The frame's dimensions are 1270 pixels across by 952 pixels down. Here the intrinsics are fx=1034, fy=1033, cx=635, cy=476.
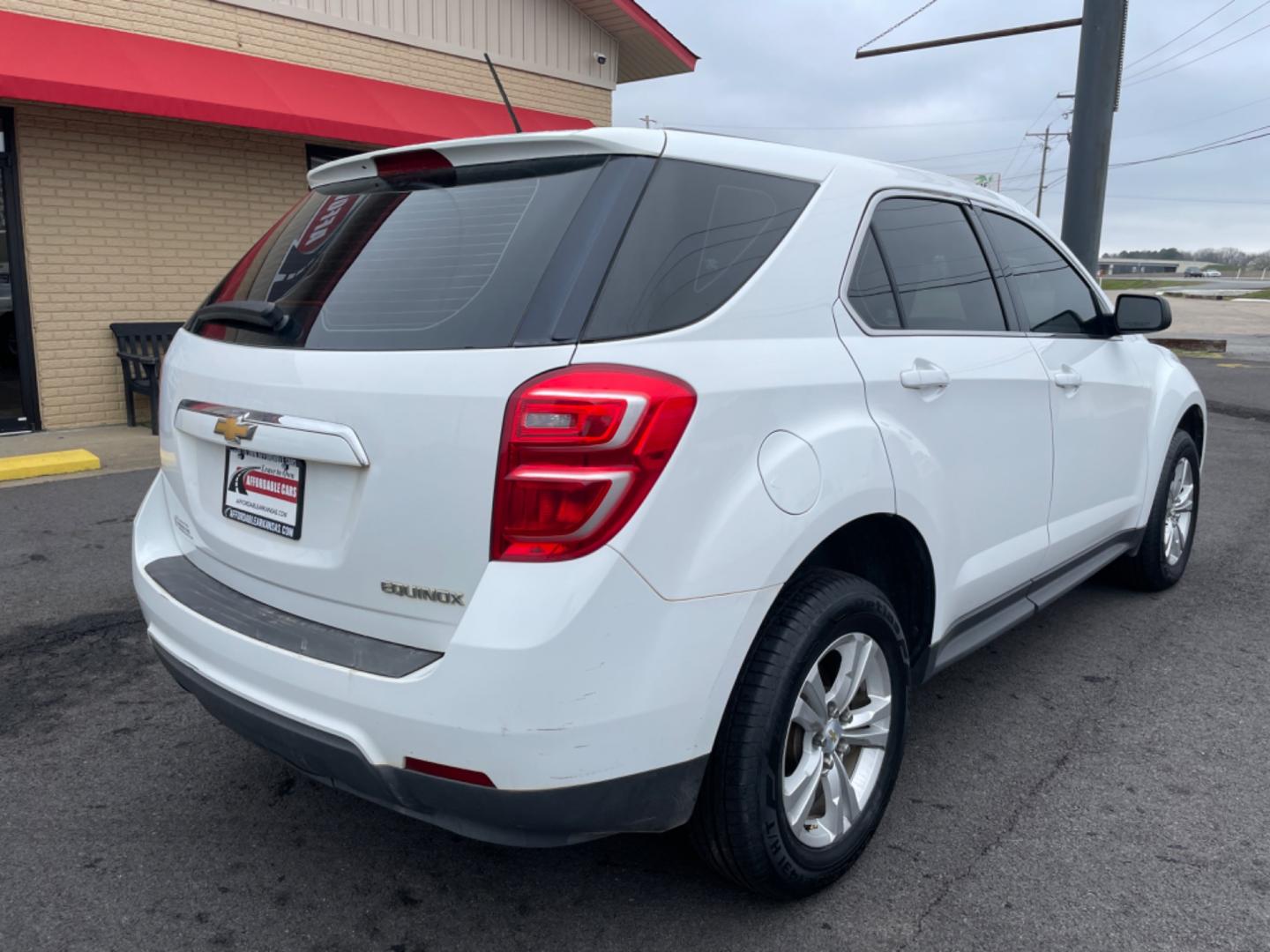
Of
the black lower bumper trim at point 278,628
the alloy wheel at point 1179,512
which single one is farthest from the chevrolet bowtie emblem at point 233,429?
the alloy wheel at point 1179,512

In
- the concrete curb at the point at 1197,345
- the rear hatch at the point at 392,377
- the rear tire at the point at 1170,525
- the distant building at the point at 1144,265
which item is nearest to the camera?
the rear hatch at the point at 392,377

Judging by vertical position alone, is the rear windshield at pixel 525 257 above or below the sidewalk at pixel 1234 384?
above

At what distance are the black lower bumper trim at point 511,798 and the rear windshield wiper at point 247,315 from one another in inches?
35.2

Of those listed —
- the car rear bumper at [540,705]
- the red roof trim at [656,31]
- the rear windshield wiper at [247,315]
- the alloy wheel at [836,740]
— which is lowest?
the alloy wheel at [836,740]

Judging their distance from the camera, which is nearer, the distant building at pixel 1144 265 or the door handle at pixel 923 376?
the door handle at pixel 923 376

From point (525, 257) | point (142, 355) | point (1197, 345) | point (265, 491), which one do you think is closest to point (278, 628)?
point (265, 491)

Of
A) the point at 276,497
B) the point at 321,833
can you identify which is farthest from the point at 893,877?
the point at 276,497

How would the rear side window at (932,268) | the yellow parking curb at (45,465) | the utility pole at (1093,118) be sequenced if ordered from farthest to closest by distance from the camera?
1. the utility pole at (1093,118)
2. the yellow parking curb at (45,465)
3. the rear side window at (932,268)

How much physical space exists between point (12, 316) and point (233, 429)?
324 inches

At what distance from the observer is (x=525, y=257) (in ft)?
6.99

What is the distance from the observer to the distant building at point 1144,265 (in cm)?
12614

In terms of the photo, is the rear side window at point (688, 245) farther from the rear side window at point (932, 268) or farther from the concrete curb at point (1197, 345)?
the concrete curb at point (1197, 345)

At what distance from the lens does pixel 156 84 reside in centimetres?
835

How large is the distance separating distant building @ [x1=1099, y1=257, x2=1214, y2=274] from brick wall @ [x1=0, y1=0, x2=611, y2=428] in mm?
126370
